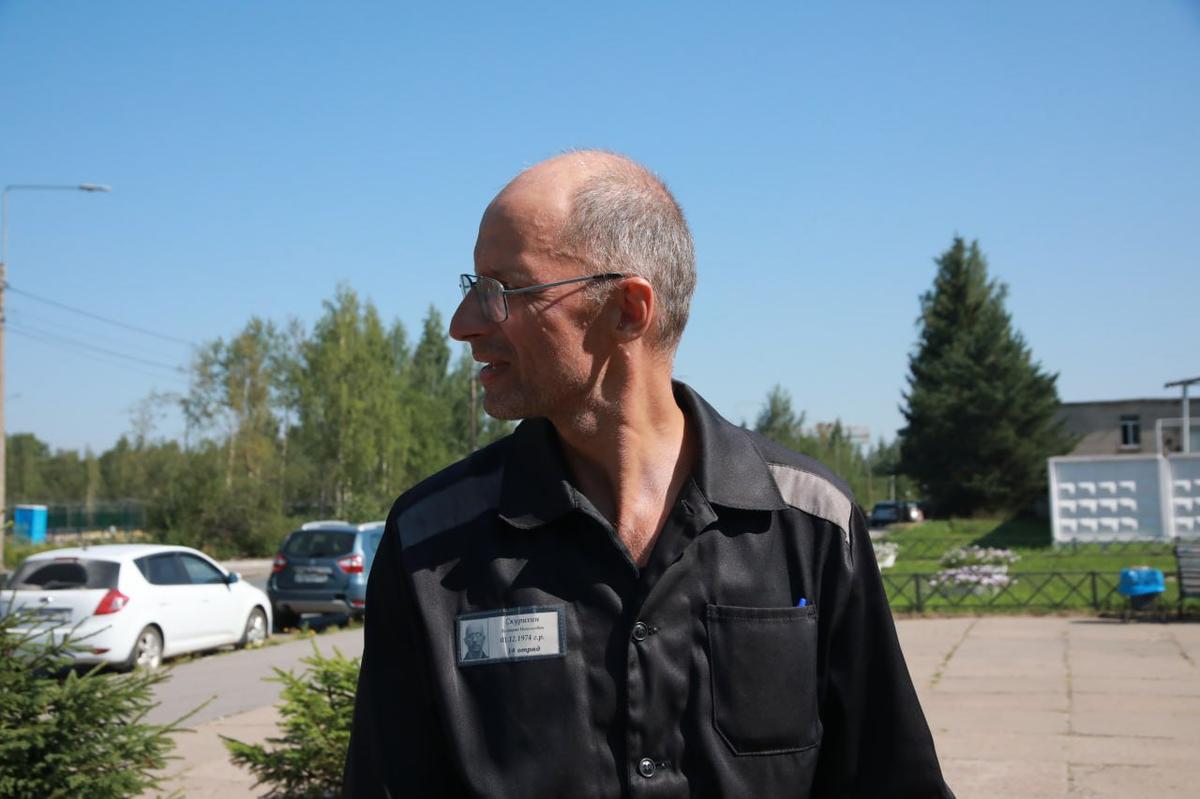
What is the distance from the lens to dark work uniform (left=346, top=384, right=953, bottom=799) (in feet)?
6.32

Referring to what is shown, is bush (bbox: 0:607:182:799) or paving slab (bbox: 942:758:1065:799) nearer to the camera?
bush (bbox: 0:607:182:799)

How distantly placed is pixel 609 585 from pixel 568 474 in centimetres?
23

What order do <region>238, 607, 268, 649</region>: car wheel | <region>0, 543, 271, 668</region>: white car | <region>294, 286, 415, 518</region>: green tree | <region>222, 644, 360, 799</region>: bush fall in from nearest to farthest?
<region>222, 644, 360, 799</region>: bush → <region>0, 543, 271, 668</region>: white car → <region>238, 607, 268, 649</region>: car wheel → <region>294, 286, 415, 518</region>: green tree

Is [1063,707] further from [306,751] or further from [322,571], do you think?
[322,571]

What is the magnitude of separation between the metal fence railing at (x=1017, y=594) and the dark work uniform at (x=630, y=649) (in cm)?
1536

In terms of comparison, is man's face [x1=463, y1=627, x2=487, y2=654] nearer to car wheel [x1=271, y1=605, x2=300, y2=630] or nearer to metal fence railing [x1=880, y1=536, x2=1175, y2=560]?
car wheel [x1=271, y1=605, x2=300, y2=630]

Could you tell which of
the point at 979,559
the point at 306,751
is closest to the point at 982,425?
the point at 979,559

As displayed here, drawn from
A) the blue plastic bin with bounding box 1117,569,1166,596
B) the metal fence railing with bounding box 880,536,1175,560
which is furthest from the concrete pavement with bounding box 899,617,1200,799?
the metal fence railing with bounding box 880,536,1175,560

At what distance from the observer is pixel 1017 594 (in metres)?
17.5

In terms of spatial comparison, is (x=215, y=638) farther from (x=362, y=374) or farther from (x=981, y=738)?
(x=362, y=374)

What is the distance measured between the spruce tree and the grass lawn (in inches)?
860

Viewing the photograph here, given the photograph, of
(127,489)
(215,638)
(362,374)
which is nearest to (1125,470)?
(215,638)

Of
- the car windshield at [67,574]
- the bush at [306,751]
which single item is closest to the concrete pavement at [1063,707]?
the bush at [306,751]

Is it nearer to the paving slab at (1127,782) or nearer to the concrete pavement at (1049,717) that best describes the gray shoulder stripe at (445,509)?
the concrete pavement at (1049,717)
